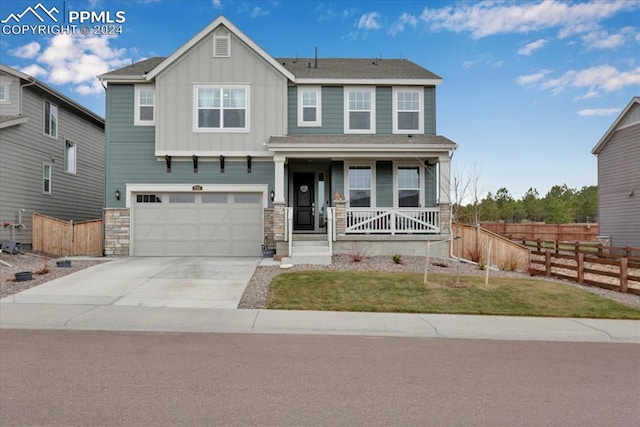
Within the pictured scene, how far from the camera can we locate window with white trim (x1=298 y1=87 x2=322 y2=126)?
53.8 feet

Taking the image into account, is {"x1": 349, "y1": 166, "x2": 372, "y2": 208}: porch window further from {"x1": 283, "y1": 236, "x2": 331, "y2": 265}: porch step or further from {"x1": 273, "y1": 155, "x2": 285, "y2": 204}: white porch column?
{"x1": 273, "y1": 155, "x2": 285, "y2": 204}: white porch column

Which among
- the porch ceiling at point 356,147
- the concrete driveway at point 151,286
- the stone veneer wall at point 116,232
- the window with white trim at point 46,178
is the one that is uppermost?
the porch ceiling at point 356,147

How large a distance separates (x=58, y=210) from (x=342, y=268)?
1527cm

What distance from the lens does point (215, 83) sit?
51.7ft

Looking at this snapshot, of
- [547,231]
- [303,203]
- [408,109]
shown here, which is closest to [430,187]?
[408,109]

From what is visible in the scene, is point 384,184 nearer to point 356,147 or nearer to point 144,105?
point 356,147

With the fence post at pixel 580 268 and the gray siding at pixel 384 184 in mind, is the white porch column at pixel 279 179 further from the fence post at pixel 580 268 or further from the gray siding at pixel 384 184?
the fence post at pixel 580 268

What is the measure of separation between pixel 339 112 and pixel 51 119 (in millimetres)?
13874

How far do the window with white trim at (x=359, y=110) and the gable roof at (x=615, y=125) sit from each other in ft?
40.5

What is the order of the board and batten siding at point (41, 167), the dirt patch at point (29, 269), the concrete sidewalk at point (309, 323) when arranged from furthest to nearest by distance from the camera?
the board and batten siding at point (41, 167) → the dirt patch at point (29, 269) → the concrete sidewalk at point (309, 323)

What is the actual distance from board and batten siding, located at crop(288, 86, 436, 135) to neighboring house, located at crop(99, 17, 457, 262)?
4 cm

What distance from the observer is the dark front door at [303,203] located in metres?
17.0

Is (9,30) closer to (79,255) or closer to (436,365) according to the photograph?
(79,255)

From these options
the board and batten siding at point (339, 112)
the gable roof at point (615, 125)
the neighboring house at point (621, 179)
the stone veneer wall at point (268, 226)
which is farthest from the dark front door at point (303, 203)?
the neighboring house at point (621, 179)
